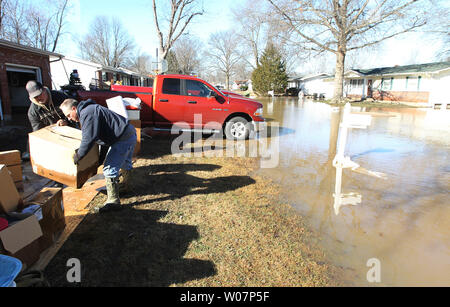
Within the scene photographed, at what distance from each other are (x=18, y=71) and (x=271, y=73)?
37415 millimetres

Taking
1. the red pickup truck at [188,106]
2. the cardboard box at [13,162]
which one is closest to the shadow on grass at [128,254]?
the cardboard box at [13,162]

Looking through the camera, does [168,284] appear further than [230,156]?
No

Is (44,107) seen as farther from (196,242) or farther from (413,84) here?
(413,84)

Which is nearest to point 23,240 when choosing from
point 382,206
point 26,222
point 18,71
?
point 26,222

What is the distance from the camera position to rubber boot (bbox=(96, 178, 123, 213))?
3.76 metres

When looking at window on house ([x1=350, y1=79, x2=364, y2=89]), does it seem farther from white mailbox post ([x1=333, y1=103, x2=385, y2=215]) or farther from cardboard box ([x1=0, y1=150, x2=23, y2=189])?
cardboard box ([x1=0, y1=150, x2=23, y2=189])

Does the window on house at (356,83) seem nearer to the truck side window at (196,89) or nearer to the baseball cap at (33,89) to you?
the truck side window at (196,89)

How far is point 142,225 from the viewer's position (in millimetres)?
3461

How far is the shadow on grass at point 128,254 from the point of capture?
8.30ft

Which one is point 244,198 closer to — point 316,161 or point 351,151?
point 316,161

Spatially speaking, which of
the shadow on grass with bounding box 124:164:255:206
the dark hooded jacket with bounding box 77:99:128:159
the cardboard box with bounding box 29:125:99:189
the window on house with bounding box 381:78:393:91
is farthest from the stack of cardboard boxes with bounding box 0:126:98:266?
the window on house with bounding box 381:78:393:91

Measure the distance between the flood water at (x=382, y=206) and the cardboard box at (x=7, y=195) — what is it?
3352 mm

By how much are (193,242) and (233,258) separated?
1.76 feet
